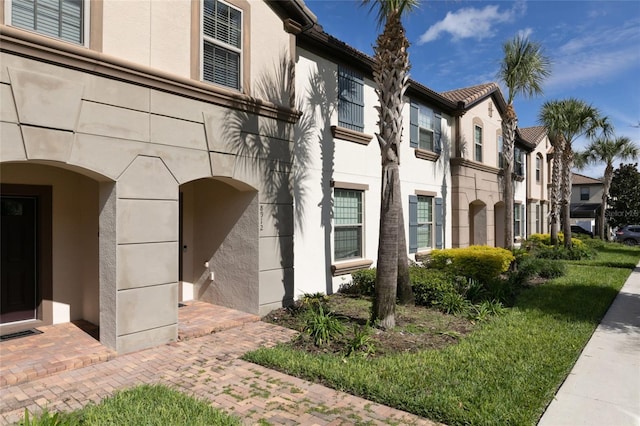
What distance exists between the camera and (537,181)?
25875mm

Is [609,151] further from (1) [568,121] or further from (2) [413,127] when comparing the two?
(2) [413,127]

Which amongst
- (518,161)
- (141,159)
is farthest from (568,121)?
(141,159)

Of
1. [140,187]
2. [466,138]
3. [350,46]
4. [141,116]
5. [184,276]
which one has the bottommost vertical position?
[184,276]

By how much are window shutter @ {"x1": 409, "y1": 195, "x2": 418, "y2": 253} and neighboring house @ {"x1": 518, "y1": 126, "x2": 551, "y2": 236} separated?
13116 millimetres

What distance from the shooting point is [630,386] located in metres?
5.16

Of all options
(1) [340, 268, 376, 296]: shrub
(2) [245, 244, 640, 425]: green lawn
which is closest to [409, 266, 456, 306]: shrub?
(1) [340, 268, 376, 296]: shrub

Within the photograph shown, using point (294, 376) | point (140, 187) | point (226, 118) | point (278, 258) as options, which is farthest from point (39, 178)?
point (294, 376)

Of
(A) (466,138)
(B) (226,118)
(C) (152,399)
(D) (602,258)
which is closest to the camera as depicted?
(C) (152,399)

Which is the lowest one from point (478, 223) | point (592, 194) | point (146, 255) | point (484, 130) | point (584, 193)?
point (146, 255)

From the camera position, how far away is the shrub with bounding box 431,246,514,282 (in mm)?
12133

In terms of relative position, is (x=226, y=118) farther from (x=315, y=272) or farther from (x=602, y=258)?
(x=602, y=258)

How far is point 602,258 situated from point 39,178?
2229 centimetres

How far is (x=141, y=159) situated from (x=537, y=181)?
25587mm

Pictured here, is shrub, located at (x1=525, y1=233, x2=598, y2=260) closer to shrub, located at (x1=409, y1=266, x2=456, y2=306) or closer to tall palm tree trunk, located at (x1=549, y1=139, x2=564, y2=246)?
tall palm tree trunk, located at (x1=549, y1=139, x2=564, y2=246)
